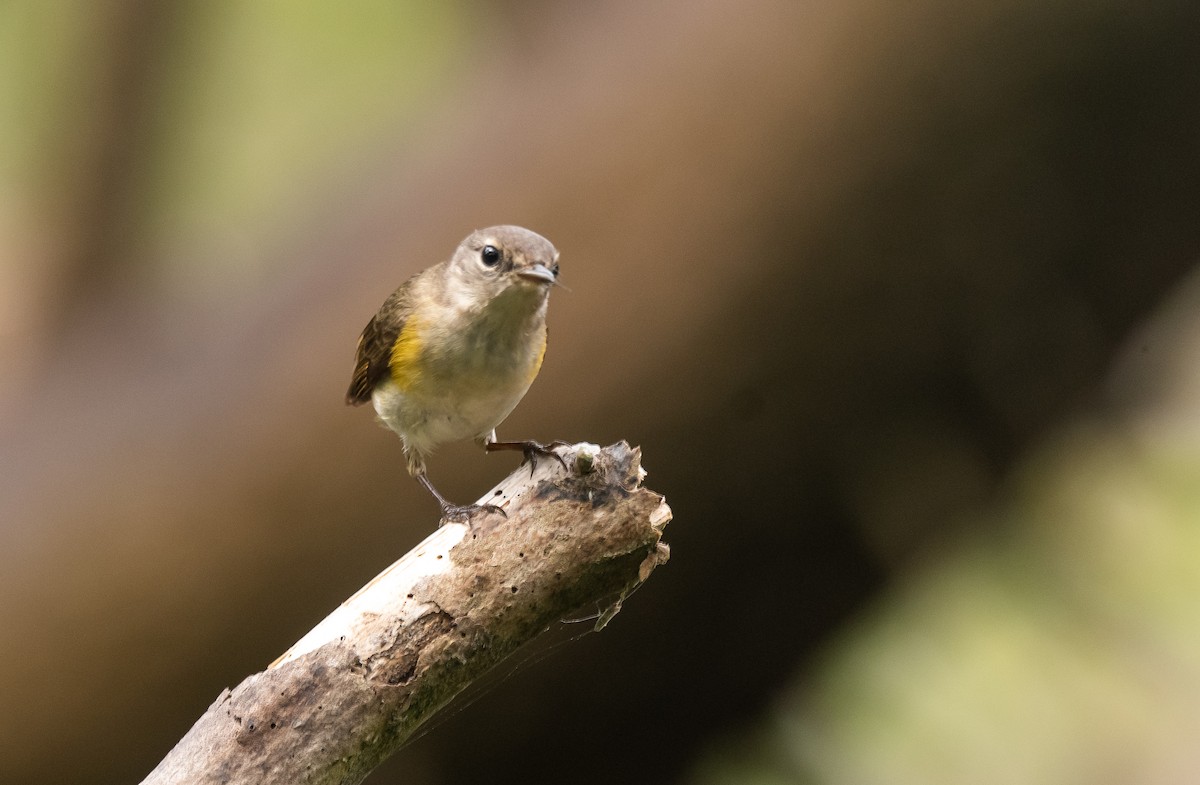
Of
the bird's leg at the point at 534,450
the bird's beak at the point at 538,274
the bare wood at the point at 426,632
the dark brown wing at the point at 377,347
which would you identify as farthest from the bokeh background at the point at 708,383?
the bare wood at the point at 426,632

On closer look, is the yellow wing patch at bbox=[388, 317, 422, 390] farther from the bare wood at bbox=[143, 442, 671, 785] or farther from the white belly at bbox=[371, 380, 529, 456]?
the bare wood at bbox=[143, 442, 671, 785]

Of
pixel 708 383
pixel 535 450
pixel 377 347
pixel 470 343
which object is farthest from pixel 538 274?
pixel 708 383

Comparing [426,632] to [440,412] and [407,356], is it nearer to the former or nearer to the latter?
[440,412]

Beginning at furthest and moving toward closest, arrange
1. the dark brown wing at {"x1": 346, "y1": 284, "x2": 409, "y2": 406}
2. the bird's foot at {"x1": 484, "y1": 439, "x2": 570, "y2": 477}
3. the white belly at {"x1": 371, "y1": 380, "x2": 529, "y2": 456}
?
1. the dark brown wing at {"x1": 346, "y1": 284, "x2": 409, "y2": 406}
2. the white belly at {"x1": 371, "y1": 380, "x2": 529, "y2": 456}
3. the bird's foot at {"x1": 484, "y1": 439, "x2": 570, "y2": 477}

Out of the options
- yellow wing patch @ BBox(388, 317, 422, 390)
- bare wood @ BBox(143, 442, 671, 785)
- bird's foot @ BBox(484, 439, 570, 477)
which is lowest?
bare wood @ BBox(143, 442, 671, 785)

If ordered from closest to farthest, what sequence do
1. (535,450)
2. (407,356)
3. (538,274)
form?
(538,274) < (535,450) < (407,356)

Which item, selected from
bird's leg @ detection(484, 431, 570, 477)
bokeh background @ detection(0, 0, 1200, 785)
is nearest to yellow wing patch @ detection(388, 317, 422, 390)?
bird's leg @ detection(484, 431, 570, 477)

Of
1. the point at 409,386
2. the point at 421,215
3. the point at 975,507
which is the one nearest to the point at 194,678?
the point at 421,215
